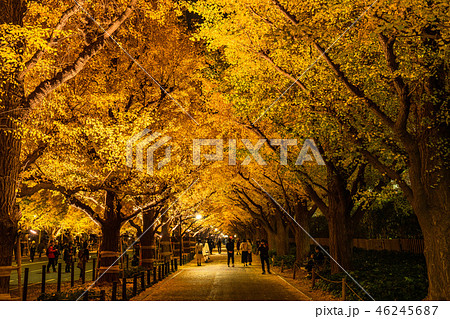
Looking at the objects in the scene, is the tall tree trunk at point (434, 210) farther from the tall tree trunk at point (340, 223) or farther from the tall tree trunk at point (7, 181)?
the tall tree trunk at point (7, 181)

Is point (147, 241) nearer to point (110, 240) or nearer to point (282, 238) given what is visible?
point (110, 240)

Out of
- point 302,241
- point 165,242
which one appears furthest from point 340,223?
point 165,242

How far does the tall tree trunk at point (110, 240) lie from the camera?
18.0m

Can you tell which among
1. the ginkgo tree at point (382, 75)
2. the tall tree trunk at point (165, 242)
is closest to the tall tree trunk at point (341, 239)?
the ginkgo tree at point (382, 75)

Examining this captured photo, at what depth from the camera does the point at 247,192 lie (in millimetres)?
35375

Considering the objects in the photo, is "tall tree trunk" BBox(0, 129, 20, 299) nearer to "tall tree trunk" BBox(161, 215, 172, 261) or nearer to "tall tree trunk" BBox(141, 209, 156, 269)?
"tall tree trunk" BBox(141, 209, 156, 269)

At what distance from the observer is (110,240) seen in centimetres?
1848

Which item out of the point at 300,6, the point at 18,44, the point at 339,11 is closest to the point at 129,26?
the point at 18,44

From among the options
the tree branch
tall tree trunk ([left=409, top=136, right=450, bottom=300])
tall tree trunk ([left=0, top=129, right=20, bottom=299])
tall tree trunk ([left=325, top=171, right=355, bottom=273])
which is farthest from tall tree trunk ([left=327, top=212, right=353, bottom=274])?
tall tree trunk ([left=0, top=129, right=20, bottom=299])

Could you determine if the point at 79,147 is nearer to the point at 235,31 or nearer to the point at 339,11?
the point at 235,31

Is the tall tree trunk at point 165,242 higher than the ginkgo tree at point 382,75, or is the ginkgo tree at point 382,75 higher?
the ginkgo tree at point 382,75

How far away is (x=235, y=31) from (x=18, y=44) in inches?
248

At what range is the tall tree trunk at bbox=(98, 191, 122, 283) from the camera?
1800cm

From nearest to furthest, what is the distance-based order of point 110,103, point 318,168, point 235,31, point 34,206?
point 235,31, point 110,103, point 318,168, point 34,206
